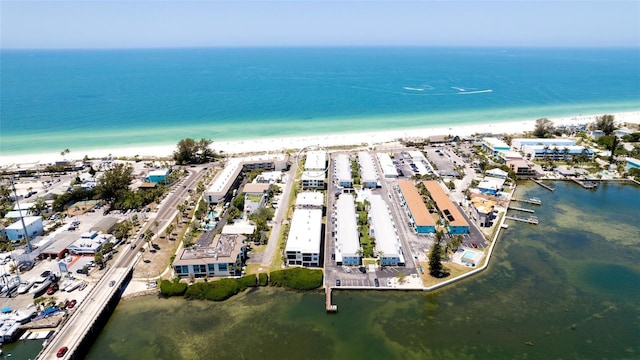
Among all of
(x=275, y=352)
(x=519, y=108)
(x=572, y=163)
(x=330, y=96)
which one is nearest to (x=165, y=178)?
(x=275, y=352)

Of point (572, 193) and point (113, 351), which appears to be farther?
point (572, 193)

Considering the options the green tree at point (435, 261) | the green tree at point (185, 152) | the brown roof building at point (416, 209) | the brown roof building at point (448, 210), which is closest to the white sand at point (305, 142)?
the green tree at point (185, 152)

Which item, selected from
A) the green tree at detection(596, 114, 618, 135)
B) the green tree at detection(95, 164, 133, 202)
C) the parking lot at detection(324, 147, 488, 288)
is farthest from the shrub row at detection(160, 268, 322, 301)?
the green tree at detection(596, 114, 618, 135)

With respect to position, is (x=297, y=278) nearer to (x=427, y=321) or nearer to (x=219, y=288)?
(x=219, y=288)

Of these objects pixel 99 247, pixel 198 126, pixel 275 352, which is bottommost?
pixel 275 352

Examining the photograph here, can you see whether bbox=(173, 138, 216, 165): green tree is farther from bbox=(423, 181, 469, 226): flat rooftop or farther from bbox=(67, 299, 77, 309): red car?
bbox=(423, 181, 469, 226): flat rooftop

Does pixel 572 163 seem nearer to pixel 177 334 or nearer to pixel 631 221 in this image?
pixel 631 221

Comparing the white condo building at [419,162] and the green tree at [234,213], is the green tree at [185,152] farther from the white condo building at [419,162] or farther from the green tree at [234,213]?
the white condo building at [419,162]
